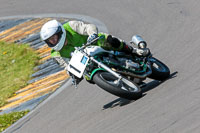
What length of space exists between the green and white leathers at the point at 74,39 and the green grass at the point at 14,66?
309 centimetres

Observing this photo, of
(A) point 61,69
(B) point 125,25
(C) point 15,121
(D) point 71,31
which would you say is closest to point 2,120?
(C) point 15,121

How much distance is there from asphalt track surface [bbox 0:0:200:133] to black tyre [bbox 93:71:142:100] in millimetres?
188

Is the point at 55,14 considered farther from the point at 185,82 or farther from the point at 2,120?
the point at 185,82

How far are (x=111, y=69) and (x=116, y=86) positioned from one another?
14.4 inches

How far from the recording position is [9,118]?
8.98m

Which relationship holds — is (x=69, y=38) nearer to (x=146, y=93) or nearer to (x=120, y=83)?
(x=120, y=83)

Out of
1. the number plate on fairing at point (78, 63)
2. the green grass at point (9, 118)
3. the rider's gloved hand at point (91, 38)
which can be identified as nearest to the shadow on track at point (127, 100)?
the number plate on fairing at point (78, 63)

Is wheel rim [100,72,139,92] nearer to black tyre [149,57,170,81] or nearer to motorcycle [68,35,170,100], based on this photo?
motorcycle [68,35,170,100]

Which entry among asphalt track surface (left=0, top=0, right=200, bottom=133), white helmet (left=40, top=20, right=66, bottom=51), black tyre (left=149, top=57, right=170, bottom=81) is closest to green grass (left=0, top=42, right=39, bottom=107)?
asphalt track surface (left=0, top=0, right=200, bottom=133)

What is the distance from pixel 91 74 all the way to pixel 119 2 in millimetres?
6914

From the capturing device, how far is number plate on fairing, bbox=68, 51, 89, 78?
6773 mm

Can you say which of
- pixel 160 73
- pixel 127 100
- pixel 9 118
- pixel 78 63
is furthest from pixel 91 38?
pixel 9 118

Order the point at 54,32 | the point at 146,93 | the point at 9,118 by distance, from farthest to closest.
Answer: the point at 9,118 → the point at 146,93 → the point at 54,32

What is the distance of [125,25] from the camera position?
461 inches
